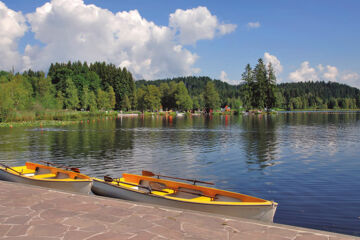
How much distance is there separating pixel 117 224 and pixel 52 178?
785 cm

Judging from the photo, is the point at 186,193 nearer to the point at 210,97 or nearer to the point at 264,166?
the point at 264,166

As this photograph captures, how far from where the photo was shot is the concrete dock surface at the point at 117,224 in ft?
23.1

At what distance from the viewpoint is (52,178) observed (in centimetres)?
1445

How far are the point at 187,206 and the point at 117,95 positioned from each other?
13946 cm

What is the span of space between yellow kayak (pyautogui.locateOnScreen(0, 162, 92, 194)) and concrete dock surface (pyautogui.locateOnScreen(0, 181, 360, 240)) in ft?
8.04

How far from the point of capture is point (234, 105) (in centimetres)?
19888

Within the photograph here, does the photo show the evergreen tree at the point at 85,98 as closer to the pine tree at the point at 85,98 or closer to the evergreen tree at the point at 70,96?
the pine tree at the point at 85,98

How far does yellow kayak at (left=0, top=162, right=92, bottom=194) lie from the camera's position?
1250cm

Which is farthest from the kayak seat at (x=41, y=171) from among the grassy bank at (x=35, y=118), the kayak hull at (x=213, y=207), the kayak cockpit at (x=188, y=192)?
the grassy bank at (x=35, y=118)

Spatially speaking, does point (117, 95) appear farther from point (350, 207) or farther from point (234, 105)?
point (350, 207)

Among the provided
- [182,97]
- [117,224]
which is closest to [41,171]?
[117,224]

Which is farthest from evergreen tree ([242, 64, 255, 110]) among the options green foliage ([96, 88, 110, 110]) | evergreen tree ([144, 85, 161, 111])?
green foliage ([96, 88, 110, 110])

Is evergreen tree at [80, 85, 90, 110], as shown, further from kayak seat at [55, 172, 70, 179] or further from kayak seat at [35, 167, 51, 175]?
kayak seat at [55, 172, 70, 179]

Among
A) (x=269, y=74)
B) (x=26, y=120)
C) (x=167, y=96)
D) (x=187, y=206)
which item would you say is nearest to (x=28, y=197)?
(x=187, y=206)
